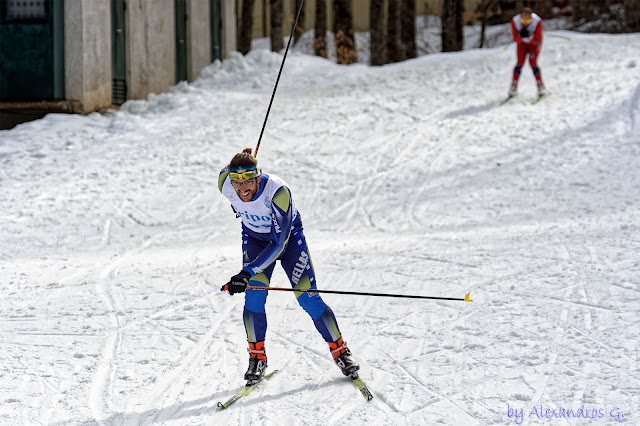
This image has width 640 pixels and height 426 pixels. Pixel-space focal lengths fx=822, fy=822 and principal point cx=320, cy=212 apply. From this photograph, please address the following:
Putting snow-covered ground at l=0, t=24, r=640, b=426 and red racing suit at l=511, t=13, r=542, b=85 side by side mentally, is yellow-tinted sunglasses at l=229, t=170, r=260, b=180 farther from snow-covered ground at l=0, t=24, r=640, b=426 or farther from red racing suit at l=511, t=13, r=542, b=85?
red racing suit at l=511, t=13, r=542, b=85

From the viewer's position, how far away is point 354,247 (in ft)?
32.2

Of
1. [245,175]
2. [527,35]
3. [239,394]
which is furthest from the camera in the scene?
[527,35]

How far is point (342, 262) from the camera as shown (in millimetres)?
9180

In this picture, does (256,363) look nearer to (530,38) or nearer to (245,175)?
(245,175)

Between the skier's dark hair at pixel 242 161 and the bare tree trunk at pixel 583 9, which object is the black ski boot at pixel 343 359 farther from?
the bare tree trunk at pixel 583 9

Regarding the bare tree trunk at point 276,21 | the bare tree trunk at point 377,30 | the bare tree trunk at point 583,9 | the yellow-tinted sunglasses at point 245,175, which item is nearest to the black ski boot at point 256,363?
the yellow-tinted sunglasses at point 245,175

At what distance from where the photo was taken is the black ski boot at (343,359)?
5770mm

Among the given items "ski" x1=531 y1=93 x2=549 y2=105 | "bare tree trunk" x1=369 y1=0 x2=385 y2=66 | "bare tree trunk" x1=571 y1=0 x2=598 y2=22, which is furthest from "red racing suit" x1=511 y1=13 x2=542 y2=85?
"bare tree trunk" x1=571 y1=0 x2=598 y2=22

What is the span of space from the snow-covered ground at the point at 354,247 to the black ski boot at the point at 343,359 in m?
0.15

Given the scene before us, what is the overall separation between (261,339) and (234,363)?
0.61m

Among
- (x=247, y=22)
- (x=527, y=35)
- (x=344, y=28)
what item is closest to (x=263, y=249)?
(x=527, y=35)

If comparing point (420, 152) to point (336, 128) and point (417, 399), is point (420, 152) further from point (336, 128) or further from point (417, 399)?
point (417, 399)

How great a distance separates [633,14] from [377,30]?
9.60 metres

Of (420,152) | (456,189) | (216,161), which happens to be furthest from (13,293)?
(420,152)
